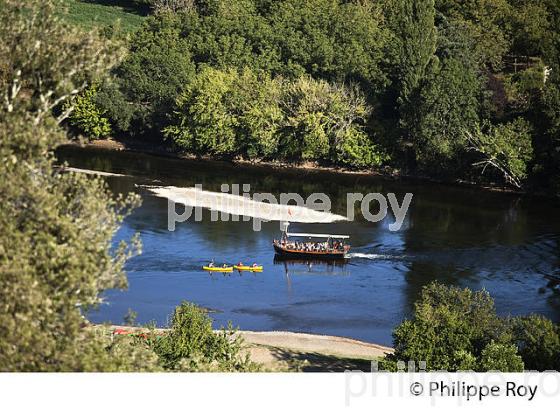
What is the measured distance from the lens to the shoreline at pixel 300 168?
88000 millimetres

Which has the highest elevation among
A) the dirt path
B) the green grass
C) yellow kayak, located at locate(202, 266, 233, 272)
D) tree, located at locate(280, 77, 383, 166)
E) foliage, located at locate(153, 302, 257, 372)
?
the green grass

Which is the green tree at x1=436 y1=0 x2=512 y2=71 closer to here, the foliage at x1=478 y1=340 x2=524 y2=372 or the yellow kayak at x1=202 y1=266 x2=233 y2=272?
the yellow kayak at x1=202 y1=266 x2=233 y2=272

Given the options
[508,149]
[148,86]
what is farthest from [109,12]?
[508,149]

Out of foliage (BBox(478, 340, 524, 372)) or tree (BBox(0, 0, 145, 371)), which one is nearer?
tree (BBox(0, 0, 145, 371))

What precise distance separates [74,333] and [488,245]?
5105 cm

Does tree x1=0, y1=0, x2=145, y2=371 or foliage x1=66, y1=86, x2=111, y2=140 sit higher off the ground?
foliage x1=66, y1=86, x2=111, y2=140

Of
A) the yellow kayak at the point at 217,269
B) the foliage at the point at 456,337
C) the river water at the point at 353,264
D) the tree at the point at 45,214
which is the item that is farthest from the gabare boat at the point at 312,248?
the tree at the point at 45,214

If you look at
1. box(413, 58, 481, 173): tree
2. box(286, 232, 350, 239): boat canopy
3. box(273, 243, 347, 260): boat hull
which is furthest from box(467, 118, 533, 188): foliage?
box(273, 243, 347, 260): boat hull

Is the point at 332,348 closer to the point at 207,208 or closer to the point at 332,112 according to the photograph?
the point at 207,208

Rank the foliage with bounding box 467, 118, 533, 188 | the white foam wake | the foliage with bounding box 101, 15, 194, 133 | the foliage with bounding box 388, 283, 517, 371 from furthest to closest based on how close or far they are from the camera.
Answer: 1. the foliage with bounding box 101, 15, 194, 133
2. the foliage with bounding box 467, 118, 533, 188
3. the white foam wake
4. the foliage with bounding box 388, 283, 517, 371

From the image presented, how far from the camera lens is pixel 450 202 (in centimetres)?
8112

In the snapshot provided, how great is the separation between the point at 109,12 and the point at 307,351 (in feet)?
324

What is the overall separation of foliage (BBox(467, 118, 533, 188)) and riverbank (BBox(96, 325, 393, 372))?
135 feet

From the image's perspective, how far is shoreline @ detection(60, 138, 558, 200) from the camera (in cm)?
8800
